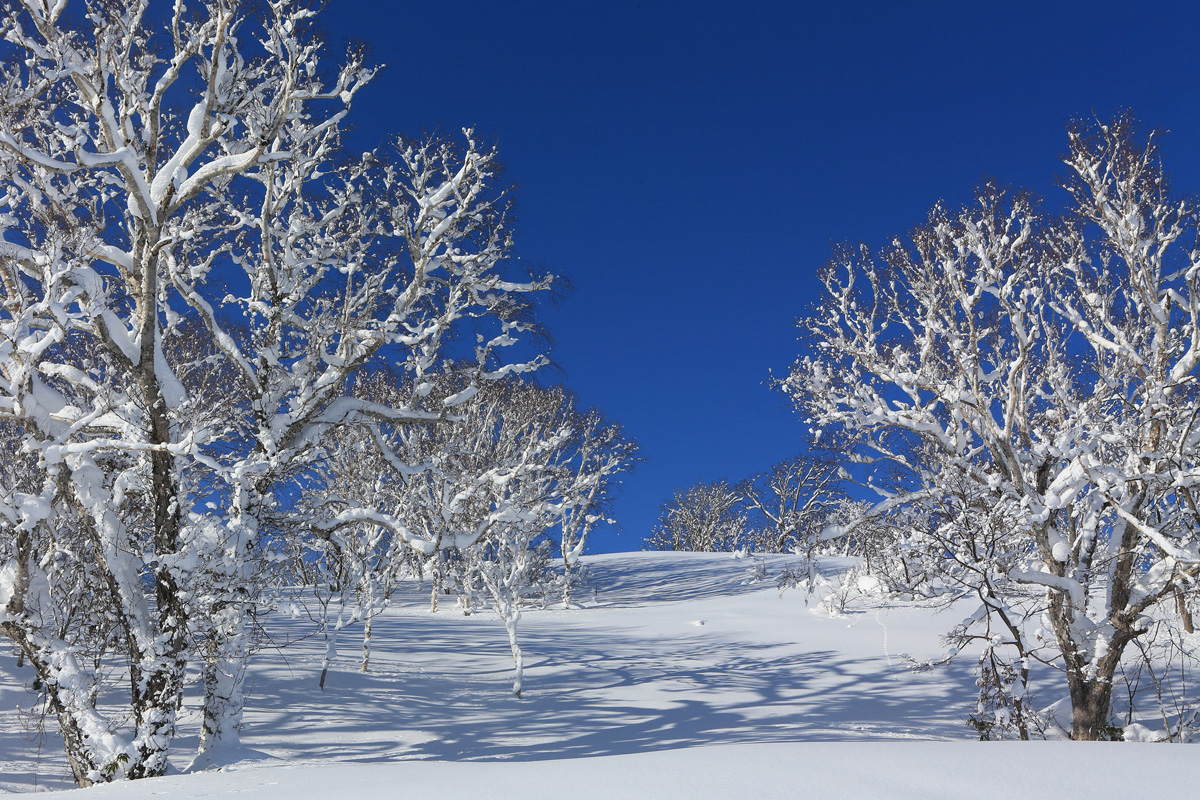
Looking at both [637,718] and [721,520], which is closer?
[637,718]

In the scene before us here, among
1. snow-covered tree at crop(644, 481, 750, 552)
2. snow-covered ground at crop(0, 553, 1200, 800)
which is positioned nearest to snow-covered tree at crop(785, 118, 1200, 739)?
snow-covered ground at crop(0, 553, 1200, 800)

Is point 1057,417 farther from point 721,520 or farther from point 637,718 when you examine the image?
point 721,520

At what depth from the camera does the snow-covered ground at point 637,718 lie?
10.7 ft

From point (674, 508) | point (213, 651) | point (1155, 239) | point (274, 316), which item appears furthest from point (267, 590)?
point (674, 508)

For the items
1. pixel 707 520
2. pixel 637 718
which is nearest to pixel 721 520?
pixel 707 520

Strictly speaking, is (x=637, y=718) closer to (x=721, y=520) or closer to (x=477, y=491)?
(x=477, y=491)

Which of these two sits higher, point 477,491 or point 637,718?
point 477,491

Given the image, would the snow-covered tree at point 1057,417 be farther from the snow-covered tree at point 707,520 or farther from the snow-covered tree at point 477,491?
the snow-covered tree at point 707,520

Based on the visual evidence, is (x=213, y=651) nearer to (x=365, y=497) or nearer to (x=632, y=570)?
(x=365, y=497)

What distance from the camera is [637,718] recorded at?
11500 millimetres

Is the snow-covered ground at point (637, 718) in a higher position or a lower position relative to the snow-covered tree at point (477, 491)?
lower

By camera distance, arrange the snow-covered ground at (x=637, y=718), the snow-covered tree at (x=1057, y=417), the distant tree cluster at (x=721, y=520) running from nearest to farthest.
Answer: the snow-covered ground at (x=637, y=718), the snow-covered tree at (x=1057, y=417), the distant tree cluster at (x=721, y=520)

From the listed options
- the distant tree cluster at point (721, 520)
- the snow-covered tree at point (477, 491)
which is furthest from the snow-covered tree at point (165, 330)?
the distant tree cluster at point (721, 520)

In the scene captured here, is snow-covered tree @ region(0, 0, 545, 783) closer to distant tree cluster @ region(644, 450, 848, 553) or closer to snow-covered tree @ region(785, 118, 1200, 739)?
snow-covered tree @ region(785, 118, 1200, 739)
